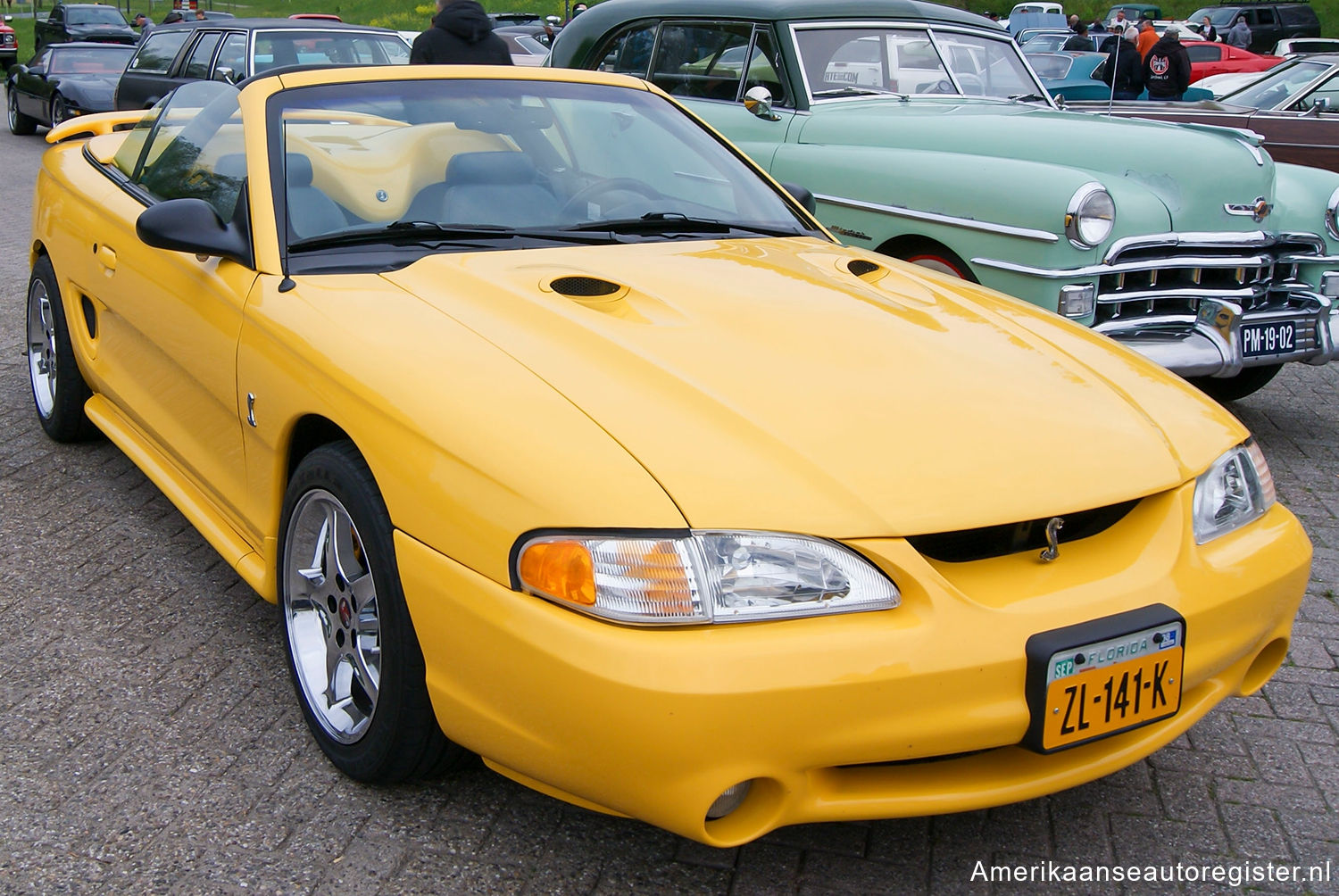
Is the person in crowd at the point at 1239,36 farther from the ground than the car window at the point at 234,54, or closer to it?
closer to it

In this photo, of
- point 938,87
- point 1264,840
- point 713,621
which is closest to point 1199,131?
point 938,87

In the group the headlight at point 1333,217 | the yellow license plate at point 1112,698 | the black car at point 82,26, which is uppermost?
the headlight at point 1333,217

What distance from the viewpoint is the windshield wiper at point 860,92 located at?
6285mm

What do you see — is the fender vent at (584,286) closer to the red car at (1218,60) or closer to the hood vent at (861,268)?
the hood vent at (861,268)

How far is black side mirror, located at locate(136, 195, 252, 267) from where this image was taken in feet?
9.66

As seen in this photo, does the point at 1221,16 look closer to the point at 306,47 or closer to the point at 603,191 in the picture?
the point at 306,47

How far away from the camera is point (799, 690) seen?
193 cm

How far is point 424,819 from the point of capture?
8.16 ft

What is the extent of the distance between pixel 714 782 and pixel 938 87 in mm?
5319

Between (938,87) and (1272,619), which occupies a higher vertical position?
(938,87)

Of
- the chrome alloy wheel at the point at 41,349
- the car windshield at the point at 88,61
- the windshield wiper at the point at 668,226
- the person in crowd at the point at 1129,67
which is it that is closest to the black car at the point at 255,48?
the car windshield at the point at 88,61

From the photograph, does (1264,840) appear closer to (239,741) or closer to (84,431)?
(239,741)

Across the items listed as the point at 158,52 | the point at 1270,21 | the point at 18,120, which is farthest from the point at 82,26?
the point at 1270,21

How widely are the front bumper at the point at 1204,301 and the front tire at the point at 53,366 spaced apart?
3.53 meters
